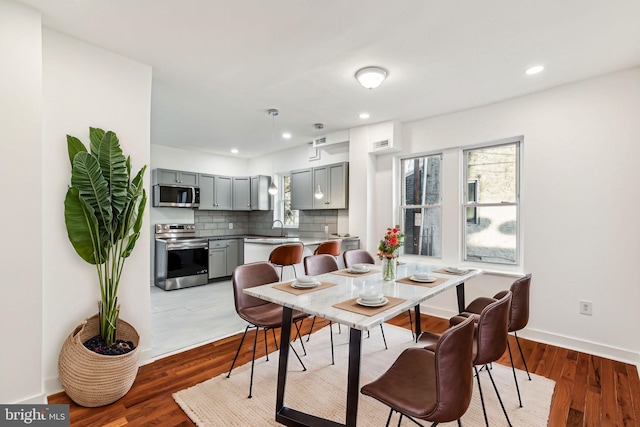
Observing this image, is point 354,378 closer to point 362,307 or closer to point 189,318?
point 362,307

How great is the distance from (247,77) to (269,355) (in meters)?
2.71

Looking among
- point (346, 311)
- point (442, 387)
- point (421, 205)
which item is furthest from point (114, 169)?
point (421, 205)

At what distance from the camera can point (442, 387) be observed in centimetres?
123

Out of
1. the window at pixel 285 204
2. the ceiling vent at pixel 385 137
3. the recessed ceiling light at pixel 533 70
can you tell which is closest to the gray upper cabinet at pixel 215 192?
the window at pixel 285 204

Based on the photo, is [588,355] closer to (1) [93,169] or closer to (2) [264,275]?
(2) [264,275]

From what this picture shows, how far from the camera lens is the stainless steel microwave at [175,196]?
18.3 ft

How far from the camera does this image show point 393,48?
2.48 metres

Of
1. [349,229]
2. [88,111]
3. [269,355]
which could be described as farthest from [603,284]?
[88,111]

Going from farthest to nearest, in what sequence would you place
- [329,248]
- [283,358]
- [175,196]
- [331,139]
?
1. [175,196]
2. [331,139]
3. [329,248]
4. [283,358]

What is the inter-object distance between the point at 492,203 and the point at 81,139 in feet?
14.0

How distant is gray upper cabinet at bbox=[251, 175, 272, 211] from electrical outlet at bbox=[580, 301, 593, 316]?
534cm

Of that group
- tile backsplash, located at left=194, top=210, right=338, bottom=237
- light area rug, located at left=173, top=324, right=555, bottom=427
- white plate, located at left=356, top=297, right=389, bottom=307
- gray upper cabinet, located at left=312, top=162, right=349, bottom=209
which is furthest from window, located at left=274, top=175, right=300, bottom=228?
white plate, located at left=356, top=297, right=389, bottom=307

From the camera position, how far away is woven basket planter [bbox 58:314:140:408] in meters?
2.07

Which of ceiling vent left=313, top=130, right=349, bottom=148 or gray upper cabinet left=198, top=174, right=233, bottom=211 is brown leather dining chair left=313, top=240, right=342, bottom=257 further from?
gray upper cabinet left=198, top=174, right=233, bottom=211
